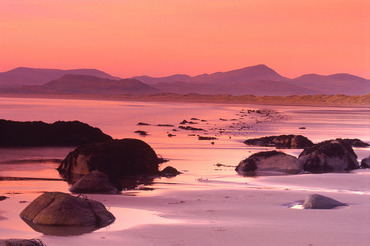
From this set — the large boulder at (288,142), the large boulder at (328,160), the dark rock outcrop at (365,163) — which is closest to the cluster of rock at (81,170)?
the large boulder at (328,160)

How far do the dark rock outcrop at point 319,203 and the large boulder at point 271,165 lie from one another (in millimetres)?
5359

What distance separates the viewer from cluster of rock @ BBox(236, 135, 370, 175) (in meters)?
18.0

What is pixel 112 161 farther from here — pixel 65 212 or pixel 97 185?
pixel 65 212

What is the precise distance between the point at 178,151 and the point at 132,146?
577 centimetres

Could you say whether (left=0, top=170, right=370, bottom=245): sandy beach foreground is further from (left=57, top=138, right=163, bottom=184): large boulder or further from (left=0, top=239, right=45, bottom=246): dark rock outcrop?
(left=57, top=138, right=163, bottom=184): large boulder

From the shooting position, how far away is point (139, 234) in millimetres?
9961

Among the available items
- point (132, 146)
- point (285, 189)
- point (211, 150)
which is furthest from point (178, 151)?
point (285, 189)

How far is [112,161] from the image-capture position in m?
17.2

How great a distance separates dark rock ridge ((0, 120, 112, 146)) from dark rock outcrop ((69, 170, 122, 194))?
1094 centimetres

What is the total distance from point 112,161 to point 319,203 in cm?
659

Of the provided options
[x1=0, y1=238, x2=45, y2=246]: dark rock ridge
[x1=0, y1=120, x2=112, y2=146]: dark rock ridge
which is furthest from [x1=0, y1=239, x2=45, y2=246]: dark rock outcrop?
[x1=0, y1=120, x2=112, y2=146]: dark rock ridge

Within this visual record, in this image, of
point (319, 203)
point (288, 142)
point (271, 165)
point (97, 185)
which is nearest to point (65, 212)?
point (97, 185)

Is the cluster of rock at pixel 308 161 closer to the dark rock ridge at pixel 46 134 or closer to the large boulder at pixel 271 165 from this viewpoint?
the large boulder at pixel 271 165

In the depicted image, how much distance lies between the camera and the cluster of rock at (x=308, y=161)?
18.0m
